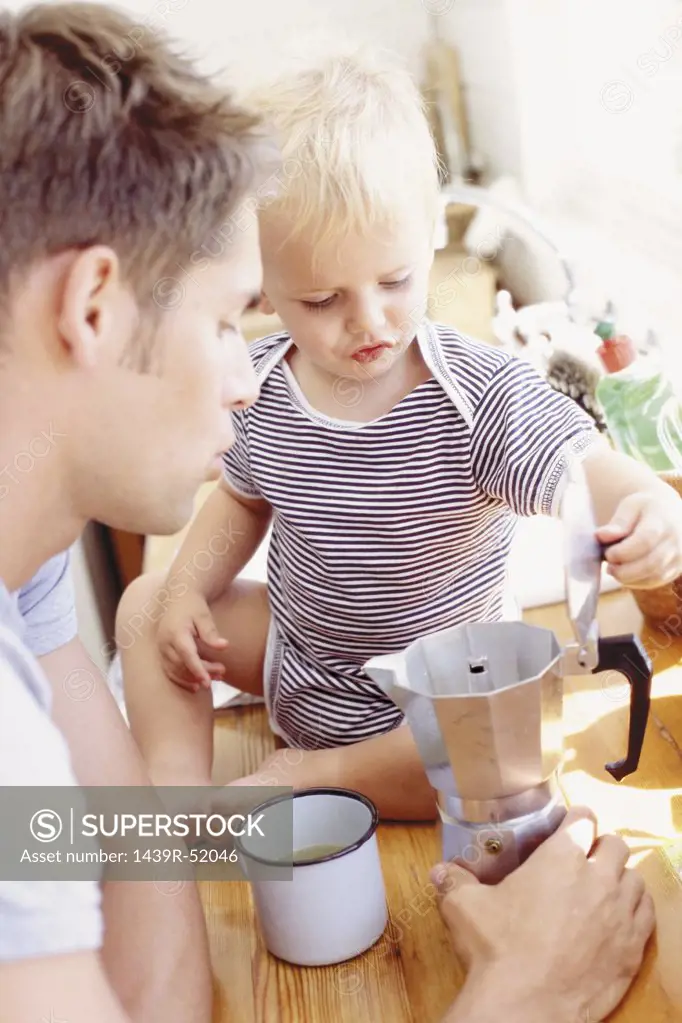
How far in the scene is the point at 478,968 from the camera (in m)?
0.61

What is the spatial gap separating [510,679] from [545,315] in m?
0.97

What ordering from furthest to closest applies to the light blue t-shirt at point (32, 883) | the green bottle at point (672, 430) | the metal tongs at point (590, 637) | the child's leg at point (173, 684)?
1. the green bottle at point (672, 430)
2. the child's leg at point (173, 684)
3. the metal tongs at point (590, 637)
4. the light blue t-shirt at point (32, 883)

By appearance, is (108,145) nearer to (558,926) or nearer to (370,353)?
(370,353)

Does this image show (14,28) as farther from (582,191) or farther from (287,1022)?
(582,191)

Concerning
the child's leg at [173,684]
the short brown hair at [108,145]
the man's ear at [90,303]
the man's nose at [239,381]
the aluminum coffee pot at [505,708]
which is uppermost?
the short brown hair at [108,145]

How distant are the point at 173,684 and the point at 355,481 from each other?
0.25 metres

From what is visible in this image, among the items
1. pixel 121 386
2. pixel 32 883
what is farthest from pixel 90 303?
pixel 32 883

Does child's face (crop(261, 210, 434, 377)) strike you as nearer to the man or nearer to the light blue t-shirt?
the man

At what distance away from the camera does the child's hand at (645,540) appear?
703 mm

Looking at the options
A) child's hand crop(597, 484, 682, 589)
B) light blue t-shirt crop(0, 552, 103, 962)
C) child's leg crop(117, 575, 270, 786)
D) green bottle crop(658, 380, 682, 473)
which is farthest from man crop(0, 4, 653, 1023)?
green bottle crop(658, 380, 682, 473)

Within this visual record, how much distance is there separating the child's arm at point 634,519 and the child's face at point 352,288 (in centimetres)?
18

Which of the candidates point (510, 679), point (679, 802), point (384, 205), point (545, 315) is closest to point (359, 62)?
point (384, 205)

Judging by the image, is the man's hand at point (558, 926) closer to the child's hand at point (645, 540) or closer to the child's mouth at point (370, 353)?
the child's hand at point (645, 540)

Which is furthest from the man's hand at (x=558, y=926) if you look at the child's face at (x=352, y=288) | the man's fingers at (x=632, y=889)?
the child's face at (x=352, y=288)
